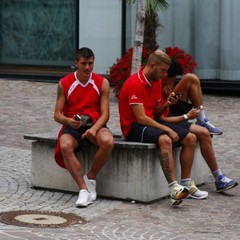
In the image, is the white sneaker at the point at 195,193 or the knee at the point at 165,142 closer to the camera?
the knee at the point at 165,142

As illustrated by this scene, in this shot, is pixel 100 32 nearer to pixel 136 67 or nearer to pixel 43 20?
pixel 43 20

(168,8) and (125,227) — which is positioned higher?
(168,8)

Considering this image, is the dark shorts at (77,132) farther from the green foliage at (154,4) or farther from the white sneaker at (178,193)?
the green foliage at (154,4)

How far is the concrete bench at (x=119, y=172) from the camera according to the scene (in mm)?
8828

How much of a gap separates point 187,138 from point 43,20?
11343 mm

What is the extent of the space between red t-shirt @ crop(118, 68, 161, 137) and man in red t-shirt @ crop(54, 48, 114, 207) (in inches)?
7.8

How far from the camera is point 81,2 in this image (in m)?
19.2

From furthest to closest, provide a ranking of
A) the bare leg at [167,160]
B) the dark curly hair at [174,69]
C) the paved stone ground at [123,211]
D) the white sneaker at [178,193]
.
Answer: the dark curly hair at [174,69], the bare leg at [167,160], the white sneaker at [178,193], the paved stone ground at [123,211]

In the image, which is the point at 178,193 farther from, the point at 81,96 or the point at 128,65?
the point at 128,65

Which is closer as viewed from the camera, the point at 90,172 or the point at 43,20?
the point at 90,172

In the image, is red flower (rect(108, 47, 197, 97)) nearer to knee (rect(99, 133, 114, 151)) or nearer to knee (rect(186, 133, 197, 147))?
knee (rect(186, 133, 197, 147))

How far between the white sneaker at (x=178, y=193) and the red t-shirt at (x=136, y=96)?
0.87 metres

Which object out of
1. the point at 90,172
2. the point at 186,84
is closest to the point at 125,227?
the point at 90,172

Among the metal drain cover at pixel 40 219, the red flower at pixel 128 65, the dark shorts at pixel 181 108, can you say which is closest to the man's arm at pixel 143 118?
the dark shorts at pixel 181 108
